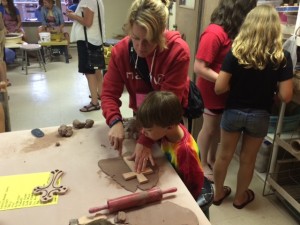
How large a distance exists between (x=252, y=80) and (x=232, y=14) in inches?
17.5

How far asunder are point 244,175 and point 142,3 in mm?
1324

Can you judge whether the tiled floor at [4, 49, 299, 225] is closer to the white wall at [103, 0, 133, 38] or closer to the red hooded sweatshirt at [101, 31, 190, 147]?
the red hooded sweatshirt at [101, 31, 190, 147]

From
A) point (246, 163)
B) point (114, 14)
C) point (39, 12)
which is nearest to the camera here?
point (246, 163)

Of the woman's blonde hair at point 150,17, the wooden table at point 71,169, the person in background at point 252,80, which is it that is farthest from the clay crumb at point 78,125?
the person in background at point 252,80

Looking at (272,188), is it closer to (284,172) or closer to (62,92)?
(284,172)

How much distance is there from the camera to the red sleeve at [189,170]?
115cm

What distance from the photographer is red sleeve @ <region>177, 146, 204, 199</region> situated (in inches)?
45.1

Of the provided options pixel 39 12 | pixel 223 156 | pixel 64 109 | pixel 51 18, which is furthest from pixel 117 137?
pixel 39 12

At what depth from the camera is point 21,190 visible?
3.34 feet

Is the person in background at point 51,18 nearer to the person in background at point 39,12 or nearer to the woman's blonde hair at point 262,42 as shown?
the person in background at point 39,12

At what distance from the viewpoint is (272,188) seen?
221cm

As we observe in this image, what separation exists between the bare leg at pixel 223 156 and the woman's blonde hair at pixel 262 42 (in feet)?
1.56

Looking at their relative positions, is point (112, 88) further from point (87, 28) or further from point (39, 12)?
point (39, 12)

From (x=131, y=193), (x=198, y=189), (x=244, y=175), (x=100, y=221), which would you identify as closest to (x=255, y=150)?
(x=244, y=175)
